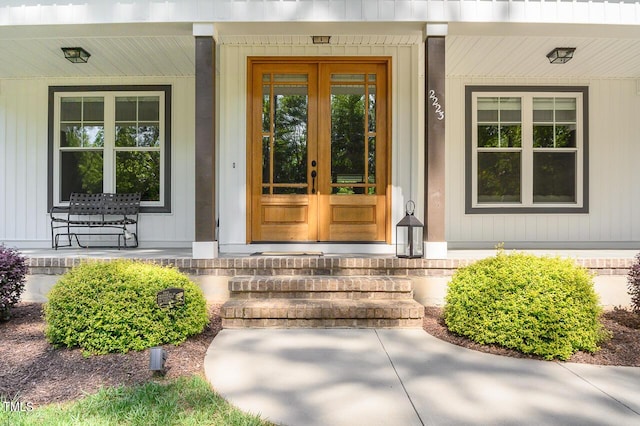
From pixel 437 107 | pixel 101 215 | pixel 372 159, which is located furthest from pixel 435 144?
pixel 101 215

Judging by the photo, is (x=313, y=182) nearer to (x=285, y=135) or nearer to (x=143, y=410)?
(x=285, y=135)

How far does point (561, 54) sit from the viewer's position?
5.18 metres

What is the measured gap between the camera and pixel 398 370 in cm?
273

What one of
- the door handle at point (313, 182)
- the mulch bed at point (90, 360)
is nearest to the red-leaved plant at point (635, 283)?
the mulch bed at point (90, 360)

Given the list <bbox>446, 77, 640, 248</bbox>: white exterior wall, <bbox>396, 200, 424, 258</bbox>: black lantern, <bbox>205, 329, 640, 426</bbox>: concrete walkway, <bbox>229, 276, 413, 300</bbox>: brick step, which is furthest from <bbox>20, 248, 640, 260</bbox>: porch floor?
<bbox>205, 329, 640, 426</bbox>: concrete walkway

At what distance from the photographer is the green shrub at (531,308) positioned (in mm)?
3016

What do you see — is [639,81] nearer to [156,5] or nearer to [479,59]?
[479,59]

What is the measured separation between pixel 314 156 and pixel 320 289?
2018 millimetres

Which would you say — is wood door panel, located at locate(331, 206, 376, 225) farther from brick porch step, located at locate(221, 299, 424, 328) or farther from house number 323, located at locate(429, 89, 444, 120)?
brick porch step, located at locate(221, 299, 424, 328)

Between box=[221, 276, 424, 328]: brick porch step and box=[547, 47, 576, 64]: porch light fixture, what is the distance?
3.60 m

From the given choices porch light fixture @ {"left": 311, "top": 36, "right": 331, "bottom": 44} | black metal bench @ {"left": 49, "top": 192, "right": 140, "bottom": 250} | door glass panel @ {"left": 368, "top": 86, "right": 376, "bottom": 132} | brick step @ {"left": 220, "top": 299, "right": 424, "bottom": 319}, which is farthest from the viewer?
black metal bench @ {"left": 49, "top": 192, "right": 140, "bottom": 250}

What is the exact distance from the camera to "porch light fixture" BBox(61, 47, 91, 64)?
16.9 feet

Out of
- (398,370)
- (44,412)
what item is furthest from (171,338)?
(398,370)

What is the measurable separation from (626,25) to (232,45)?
4.40m
